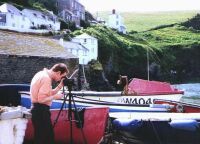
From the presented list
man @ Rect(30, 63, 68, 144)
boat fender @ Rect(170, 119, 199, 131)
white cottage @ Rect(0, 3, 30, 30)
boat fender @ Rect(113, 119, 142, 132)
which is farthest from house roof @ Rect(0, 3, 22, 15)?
man @ Rect(30, 63, 68, 144)

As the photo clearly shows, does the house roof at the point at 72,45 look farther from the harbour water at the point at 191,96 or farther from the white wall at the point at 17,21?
the harbour water at the point at 191,96

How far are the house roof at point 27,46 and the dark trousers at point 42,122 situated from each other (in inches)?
511

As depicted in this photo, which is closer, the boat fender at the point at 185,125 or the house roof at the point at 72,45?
the boat fender at the point at 185,125

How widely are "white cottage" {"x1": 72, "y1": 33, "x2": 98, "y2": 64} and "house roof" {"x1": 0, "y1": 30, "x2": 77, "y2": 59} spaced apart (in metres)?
41.1

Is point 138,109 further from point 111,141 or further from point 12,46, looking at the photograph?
point 12,46

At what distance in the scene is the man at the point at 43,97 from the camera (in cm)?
791

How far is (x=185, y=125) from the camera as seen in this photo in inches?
383

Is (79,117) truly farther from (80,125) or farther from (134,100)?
(134,100)

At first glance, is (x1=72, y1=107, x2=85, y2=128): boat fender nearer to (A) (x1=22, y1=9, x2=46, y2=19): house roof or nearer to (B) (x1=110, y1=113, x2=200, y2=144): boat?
(B) (x1=110, y1=113, x2=200, y2=144): boat

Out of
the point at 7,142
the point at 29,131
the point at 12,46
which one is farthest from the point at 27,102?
the point at 12,46

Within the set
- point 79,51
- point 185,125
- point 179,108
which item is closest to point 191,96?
point 79,51

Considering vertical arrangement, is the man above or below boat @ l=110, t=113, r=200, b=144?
above

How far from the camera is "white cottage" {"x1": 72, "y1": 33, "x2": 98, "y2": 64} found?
6775cm

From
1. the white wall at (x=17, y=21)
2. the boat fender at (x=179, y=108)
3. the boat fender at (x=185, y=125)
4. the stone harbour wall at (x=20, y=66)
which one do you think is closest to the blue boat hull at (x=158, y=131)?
the boat fender at (x=185, y=125)
